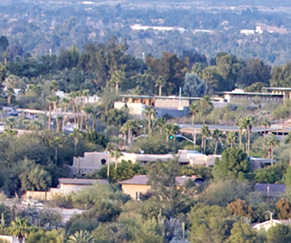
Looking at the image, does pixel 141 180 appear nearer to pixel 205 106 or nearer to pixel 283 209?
pixel 283 209

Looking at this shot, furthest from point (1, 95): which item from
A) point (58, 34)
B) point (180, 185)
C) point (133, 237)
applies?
point (58, 34)

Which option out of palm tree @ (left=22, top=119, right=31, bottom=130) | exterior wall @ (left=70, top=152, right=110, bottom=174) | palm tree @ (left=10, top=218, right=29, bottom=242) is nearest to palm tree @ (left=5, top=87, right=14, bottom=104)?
palm tree @ (left=22, top=119, right=31, bottom=130)

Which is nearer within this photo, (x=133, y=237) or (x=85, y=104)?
(x=133, y=237)

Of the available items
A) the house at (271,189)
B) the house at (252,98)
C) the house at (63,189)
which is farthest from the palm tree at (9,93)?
the house at (271,189)

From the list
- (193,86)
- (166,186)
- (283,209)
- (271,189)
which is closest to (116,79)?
(193,86)

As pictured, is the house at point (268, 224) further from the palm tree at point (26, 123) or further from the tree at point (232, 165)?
the palm tree at point (26, 123)

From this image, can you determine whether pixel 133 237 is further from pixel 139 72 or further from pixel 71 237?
pixel 139 72
